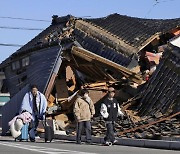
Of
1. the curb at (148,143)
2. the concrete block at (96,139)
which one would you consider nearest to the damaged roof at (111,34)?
the concrete block at (96,139)

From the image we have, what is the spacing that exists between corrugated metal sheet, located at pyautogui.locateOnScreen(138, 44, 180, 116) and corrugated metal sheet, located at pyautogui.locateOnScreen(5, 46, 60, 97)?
178 inches

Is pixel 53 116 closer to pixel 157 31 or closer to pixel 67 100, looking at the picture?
pixel 67 100

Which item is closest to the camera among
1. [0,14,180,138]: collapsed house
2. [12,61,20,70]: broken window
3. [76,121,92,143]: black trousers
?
[76,121,92,143]: black trousers

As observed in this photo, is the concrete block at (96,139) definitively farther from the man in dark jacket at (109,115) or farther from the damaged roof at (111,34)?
the damaged roof at (111,34)

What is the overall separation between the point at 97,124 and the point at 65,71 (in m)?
5.63

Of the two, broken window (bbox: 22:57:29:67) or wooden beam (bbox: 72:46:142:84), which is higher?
broken window (bbox: 22:57:29:67)

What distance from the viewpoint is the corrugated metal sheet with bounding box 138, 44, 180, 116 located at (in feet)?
68.4

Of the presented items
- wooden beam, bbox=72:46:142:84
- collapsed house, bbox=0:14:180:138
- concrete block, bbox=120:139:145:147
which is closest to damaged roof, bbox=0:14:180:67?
collapsed house, bbox=0:14:180:138

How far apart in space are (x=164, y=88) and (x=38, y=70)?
653 cm

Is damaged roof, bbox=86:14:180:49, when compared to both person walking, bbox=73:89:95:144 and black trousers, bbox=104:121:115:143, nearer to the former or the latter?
person walking, bbox=73:89:95:144

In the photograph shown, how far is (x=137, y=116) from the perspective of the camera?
70.6 ft

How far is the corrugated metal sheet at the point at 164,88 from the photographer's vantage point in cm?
2084

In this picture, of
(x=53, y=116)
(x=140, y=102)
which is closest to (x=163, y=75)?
(x=140, y=102)

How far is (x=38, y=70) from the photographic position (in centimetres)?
2517
